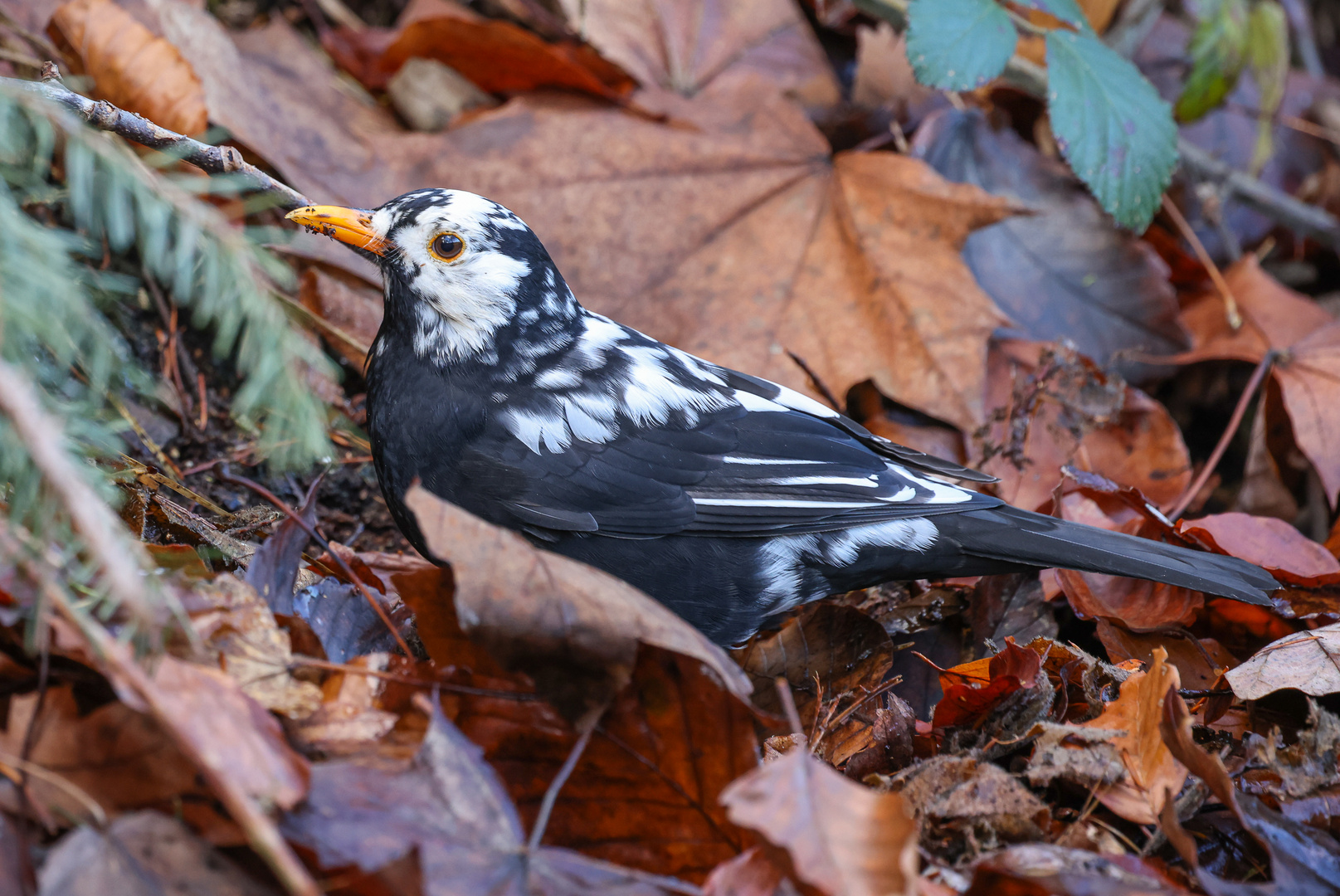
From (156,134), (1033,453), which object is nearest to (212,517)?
(156,134)

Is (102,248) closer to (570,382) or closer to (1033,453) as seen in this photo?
(570,382)

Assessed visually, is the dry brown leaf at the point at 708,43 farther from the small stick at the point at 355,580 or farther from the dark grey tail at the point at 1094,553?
the small stick at the point at 355,580

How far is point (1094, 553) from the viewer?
8.82ft

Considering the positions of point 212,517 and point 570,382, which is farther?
point 570,382

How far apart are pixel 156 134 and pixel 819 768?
1.98 m

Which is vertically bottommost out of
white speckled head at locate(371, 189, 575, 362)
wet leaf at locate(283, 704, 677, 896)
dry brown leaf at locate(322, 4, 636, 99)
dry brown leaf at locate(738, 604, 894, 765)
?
dry brown leaf at locate(738, 604, 894, 765)

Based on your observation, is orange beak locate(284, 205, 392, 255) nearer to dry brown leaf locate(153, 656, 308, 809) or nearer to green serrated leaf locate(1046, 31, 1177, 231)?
dry brown leaf locate(153, 656, 308, 809)

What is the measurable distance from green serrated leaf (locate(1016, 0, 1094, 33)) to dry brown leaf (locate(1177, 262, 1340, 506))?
130 centimetres

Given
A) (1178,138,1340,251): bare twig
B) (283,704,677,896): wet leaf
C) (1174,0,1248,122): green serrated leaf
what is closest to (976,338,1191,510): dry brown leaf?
(1174,0,1248,122): green serrated leaf

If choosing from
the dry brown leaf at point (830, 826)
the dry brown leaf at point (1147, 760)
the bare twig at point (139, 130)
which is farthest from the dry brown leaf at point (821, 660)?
the bare twig at point (139, 130)

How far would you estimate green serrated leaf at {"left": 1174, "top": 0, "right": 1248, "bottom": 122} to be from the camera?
414 centimetres

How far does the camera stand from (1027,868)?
1.69m

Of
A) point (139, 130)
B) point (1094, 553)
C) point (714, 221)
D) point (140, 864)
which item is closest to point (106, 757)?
point (140, 864)

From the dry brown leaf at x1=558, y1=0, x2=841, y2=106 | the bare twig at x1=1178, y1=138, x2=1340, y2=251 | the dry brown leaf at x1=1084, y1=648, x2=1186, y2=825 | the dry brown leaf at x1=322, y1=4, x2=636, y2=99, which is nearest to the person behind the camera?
the dry brown leaf at x1=1084, y1=648, x2=1186, y2=825
